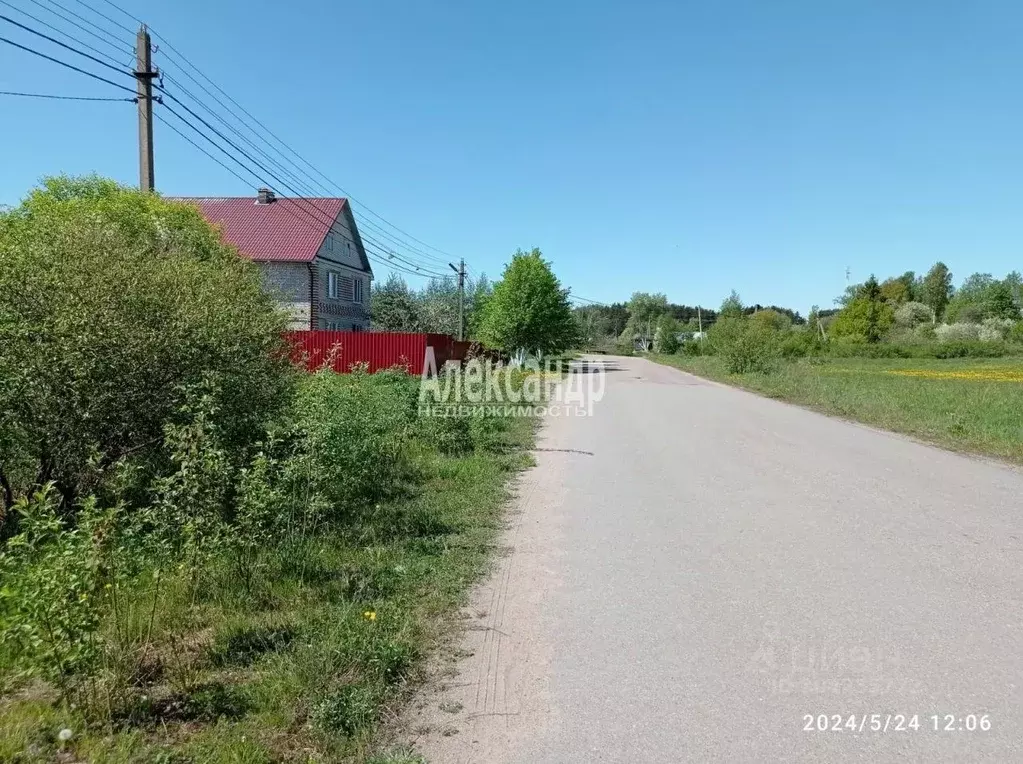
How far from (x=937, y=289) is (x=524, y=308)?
92362 millimetres

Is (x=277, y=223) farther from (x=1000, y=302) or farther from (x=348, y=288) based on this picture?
(x=1000, y=302)

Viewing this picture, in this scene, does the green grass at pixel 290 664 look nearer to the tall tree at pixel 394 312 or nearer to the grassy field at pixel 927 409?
the grassy field at pixel 927 409

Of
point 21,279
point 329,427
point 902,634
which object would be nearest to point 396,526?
point 329,427

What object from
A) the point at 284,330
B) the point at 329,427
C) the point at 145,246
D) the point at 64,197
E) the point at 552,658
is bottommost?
the point at 552,658

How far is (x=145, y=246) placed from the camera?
6520mm

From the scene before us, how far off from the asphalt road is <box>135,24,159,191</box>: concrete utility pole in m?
10.2

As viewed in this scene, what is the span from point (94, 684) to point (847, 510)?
6.72 meters

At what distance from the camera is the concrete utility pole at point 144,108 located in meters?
12.6

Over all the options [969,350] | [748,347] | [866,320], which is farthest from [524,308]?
[866,320]

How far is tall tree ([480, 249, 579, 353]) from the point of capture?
39312 millimetres

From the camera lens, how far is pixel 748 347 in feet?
111

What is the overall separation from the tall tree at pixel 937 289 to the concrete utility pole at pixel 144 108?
375 ft

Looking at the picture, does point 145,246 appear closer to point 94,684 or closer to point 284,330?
point 284,330

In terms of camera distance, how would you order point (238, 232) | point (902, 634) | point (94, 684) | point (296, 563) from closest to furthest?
point (94, 684), point (902, 634), point (296, 563), point (238, 232)
